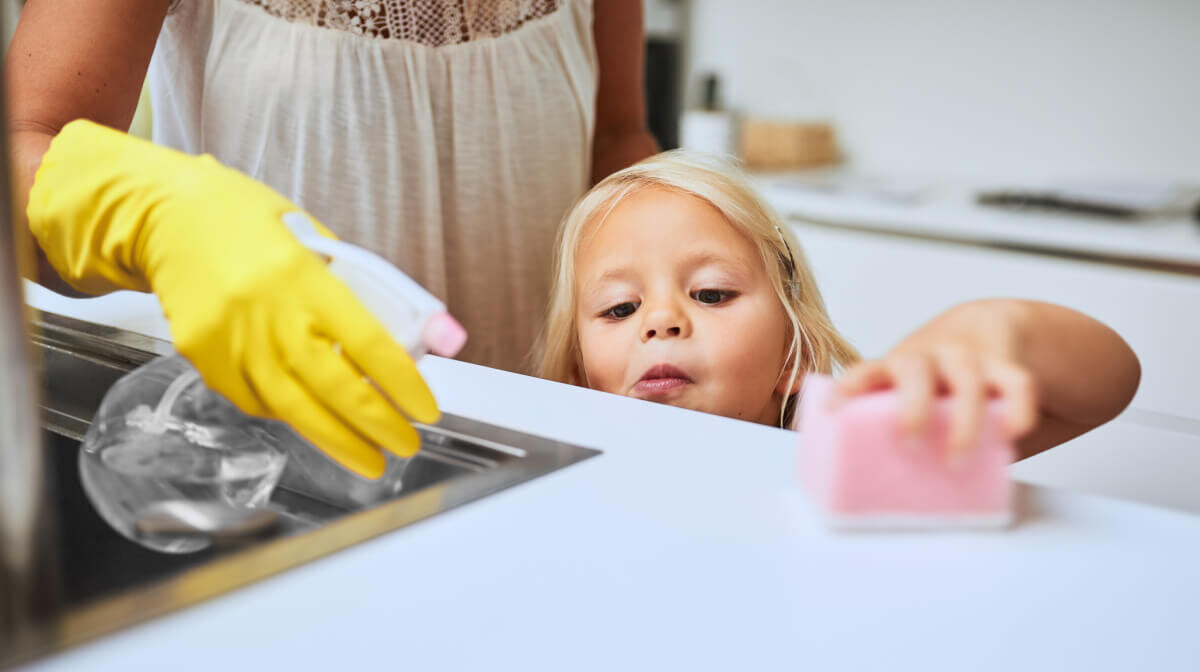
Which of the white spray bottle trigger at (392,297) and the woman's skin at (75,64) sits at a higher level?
the woman's skin at (75,64)

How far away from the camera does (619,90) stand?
1357 millimetres

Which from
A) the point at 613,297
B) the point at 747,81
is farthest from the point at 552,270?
the point at 747,81

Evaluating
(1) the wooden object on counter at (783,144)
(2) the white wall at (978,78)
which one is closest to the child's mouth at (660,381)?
(1) the wooden object on counter at (783,144)

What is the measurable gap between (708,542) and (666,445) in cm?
12

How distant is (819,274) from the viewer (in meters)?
1.97

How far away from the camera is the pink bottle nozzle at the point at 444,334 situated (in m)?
0.50

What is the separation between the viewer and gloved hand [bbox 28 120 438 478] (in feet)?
1.69

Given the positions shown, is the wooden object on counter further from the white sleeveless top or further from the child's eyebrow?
the child's eyebrow

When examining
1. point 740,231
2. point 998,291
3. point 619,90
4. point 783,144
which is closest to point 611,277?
point 740,231

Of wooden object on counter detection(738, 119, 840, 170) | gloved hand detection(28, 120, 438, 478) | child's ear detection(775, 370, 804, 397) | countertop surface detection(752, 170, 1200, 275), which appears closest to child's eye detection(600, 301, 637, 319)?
child's ear detection(775, 370, 804, 397)

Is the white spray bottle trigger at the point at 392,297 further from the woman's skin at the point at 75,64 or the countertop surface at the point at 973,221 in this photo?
the countertop surface at the point at 973,221

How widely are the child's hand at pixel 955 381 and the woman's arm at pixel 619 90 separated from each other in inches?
32.0

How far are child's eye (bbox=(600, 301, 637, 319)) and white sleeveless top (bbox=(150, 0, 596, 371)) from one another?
249 millimetres

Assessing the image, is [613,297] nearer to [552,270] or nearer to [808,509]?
[552,270]
